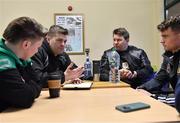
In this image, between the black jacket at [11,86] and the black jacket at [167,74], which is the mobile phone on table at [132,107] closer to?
the black jacket at [11,86]

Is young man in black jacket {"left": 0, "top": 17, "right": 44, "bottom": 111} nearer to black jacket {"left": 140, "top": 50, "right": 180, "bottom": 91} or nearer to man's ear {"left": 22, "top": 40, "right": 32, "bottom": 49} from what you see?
man's ear {"left": 22, "top": 40, "right": 32, "bottom": 49}

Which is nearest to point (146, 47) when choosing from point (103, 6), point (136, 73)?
point (103, 6)

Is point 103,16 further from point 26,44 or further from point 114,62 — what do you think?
point 26,44

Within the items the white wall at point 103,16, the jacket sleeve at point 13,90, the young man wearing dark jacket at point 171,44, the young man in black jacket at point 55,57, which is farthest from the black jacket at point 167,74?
the white wall at point 103,16

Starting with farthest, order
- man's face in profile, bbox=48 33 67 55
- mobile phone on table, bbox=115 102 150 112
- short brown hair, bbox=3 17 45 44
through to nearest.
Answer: man's face in profile, bbox=48 33 67 55 → short brown hair, bbox=3 17 45 44 → mobile phone on table, bbox=115 102 150 112

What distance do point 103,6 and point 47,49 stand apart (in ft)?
7.28

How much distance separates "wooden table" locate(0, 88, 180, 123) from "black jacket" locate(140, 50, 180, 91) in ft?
2.82

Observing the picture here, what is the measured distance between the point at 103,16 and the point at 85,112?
11.6 feet

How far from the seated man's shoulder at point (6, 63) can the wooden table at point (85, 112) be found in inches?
8.4

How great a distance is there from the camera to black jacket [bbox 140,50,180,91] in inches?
90.4

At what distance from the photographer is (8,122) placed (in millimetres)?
1097

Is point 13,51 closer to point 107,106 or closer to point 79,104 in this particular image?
point 79,104

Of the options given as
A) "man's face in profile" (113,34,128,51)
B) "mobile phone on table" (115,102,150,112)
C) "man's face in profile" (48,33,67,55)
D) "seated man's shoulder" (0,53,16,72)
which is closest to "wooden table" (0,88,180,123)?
"mobile phone on table" (115,102,150,112)

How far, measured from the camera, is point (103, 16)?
4629mm
